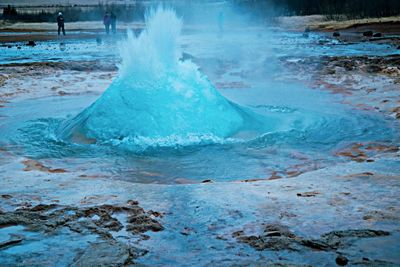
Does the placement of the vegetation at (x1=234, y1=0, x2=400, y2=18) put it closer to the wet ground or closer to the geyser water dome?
the wet ground

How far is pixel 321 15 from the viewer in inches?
1299

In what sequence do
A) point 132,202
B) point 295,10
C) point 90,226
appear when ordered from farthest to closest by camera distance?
point 295,10
point 132,202
point 90,226

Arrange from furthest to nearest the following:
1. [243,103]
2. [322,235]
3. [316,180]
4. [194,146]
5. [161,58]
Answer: [243,103] → [161,58] → [194,146] → [316,180] → [322,235]

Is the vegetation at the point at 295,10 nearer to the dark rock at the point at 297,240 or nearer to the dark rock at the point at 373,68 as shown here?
the dark rock at the point at 373,68

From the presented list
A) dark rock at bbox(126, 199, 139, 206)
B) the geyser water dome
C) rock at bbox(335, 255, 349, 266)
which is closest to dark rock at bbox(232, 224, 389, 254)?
rock at bbox(335, 255, 349, 266)

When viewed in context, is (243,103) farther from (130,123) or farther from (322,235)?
(322,235)

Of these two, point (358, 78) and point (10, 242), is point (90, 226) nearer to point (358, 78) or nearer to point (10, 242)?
point (10, 242)

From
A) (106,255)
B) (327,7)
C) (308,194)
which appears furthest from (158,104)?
(327,7)

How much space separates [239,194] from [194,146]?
1716mm

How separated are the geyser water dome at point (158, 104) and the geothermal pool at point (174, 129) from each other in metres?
0.01

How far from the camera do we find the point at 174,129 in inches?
205

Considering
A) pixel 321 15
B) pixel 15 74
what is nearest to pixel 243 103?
pixel 15 74

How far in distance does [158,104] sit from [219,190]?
224 centimetres

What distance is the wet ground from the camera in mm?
2418
